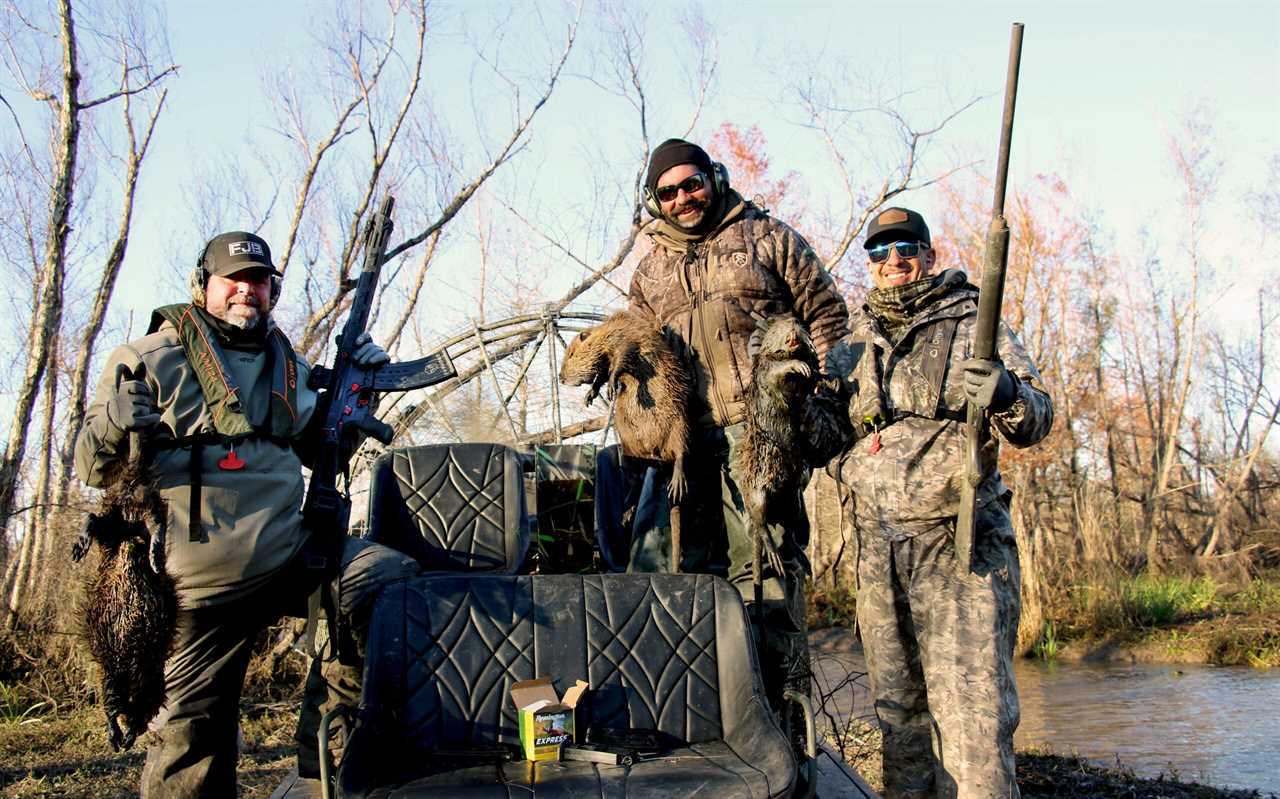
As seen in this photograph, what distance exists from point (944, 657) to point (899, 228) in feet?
4.61

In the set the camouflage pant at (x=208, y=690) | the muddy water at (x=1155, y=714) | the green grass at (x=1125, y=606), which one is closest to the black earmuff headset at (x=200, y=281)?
the camouflage pant at (x=208, y=690)

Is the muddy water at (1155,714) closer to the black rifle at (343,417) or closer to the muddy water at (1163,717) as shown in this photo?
the muddy water at (1163,717)

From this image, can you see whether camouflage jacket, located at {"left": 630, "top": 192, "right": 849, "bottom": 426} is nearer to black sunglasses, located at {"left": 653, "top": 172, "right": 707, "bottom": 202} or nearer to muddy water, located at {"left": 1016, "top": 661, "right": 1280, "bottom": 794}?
black sunglasses, located at {"left": 653, "top": 172, "right": 707, "bottom": 202}

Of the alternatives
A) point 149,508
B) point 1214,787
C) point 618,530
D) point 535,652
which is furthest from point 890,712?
point 1214,787

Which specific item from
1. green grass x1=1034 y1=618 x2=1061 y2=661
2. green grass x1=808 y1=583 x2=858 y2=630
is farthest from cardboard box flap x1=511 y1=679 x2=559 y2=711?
green grass x1=808 y1=583 x2=858 y2=630

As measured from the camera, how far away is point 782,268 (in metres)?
4.20

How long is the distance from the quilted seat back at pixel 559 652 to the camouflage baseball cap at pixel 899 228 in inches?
50.8

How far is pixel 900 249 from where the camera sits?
364cm

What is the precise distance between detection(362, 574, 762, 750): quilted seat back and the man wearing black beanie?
53cm

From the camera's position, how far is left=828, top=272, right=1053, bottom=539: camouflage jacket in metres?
3.49

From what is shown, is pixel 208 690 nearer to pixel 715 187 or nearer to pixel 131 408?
pixel 131 408

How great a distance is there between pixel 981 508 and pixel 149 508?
2.69 metres

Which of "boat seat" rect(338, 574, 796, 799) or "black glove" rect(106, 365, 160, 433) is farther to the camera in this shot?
"black glove" rect(106, 365, 160, 433)

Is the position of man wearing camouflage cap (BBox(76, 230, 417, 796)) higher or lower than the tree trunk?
lower
